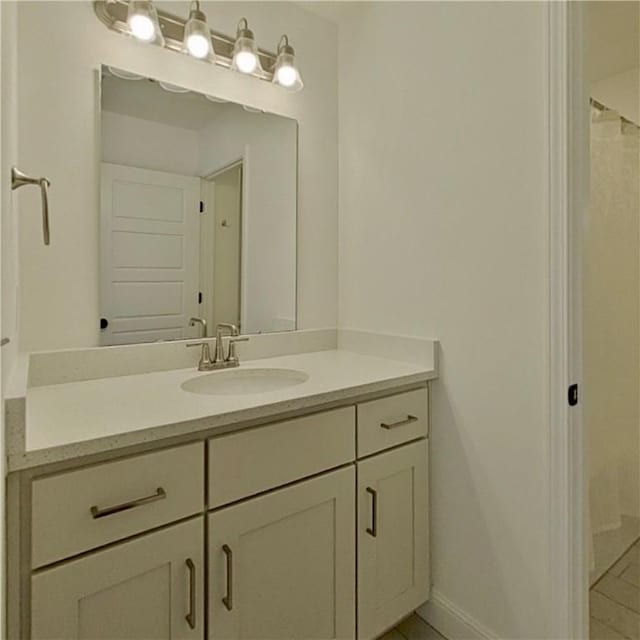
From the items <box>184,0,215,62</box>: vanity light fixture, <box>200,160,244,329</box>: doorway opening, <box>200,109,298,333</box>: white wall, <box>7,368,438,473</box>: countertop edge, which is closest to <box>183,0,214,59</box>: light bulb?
<box>184,0,215,62</box>: vanity light fixture

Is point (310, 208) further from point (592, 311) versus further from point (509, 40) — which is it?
point (592, 311)

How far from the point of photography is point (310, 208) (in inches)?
75.8

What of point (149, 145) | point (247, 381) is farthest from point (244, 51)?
point (247, 381)

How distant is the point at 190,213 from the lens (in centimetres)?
162

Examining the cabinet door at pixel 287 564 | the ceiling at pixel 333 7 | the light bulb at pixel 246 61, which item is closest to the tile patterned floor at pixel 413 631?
the cabinet door at pixel 287 564

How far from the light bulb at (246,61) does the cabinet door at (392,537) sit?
145 centimetres

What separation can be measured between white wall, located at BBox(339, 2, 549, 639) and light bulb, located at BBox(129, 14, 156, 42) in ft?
2.75

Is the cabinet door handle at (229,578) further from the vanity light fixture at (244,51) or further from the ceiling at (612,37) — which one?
the ceiling at (612,37)

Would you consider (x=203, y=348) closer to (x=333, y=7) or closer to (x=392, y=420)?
(x=392, y=420)

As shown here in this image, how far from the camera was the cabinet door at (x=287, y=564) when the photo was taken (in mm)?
1033

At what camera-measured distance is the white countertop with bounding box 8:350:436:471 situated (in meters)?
0.85

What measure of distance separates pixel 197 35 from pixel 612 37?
1620mm

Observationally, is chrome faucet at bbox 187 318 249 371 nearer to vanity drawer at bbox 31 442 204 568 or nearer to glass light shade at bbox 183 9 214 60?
vanity drawer at bbox 31 442 204 568

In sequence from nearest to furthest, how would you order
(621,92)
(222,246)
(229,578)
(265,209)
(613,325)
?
(229,578)
(222,246)
(265,209)
(613,325)
(621,92)
